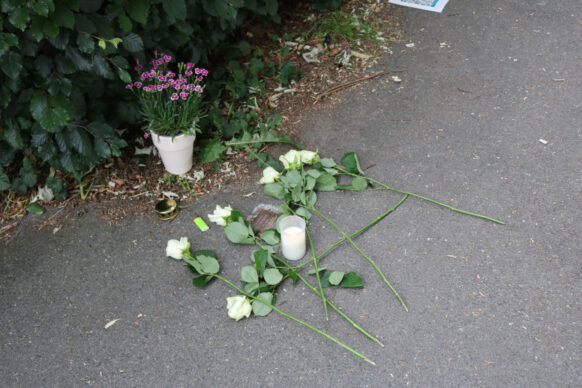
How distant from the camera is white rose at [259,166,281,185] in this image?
87.1 inches

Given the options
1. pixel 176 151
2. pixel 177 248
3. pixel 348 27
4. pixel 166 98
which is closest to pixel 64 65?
pixel 166 98

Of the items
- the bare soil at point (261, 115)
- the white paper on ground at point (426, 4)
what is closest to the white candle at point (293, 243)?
the bare soil at point (261, 115)

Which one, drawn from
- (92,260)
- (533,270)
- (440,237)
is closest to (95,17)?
(92,260)

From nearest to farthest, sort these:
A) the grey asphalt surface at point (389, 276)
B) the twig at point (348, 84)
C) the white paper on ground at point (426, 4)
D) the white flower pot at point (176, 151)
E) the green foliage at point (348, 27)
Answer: the grey asphalt surface at point (389, 276) → the white flower pot at point (176, 151) → the twig at point (348, 84) → the green foliage at point (348, 27) → the white paper on ground at point (426, 4)

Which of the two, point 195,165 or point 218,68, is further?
point 218,68

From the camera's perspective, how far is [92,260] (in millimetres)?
2057

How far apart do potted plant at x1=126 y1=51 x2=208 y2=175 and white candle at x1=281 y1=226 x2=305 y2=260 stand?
67 cm

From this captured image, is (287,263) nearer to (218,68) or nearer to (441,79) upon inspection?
(218,68)

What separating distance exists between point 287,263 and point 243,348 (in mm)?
402

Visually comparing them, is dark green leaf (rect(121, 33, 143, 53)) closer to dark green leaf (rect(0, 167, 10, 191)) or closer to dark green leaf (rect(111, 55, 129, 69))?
dark green leaf (rect(111, 55, 129, 69))

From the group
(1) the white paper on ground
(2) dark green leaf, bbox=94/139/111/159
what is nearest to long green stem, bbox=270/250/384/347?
(2) dark green leaf, bbox=94/139/111/159

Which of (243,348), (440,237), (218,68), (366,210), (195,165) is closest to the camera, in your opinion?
(243,348)

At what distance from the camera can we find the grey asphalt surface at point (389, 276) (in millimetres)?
1669

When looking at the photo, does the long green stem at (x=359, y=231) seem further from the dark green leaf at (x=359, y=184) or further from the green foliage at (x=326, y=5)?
the green foliage at (x=326, y=5)
